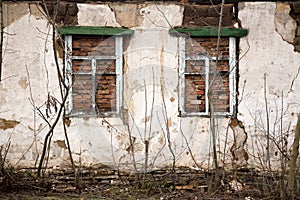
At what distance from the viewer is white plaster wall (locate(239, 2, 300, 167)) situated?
19.0 feet

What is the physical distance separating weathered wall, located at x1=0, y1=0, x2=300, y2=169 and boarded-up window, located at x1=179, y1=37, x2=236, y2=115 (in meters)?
0.12

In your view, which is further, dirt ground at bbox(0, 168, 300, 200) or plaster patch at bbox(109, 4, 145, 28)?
plaster patch at bbox(109, 4, 145, 28)

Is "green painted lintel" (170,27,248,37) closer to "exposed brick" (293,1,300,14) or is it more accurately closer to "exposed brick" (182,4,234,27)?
"exposed brick" (182,4,234,27)

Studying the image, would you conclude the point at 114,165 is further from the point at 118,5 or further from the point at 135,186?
the point at 118,5

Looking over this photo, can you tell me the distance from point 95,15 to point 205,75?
1700 mm

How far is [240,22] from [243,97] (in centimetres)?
102

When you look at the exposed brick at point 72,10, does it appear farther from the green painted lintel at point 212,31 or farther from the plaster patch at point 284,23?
the plaster patch at point 284,23

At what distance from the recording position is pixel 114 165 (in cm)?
579

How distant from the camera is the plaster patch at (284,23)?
19.0ft

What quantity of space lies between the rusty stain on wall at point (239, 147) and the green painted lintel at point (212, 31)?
1176 mm

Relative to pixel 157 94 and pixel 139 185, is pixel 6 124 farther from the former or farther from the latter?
pixel 157 94

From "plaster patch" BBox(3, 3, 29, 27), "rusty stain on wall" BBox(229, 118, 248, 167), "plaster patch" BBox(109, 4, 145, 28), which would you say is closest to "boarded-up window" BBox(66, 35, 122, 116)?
"plaster patch" BBox(109, 4, 145, 28)

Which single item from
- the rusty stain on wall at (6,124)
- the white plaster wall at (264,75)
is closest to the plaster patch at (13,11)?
the rusty stain on wall at (6,124)

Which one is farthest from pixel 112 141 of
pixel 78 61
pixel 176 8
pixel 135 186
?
pixel 176 8
